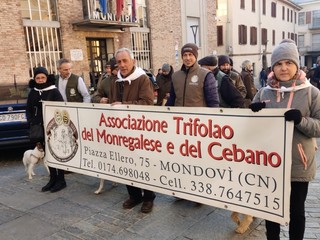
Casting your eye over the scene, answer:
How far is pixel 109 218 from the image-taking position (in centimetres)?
370

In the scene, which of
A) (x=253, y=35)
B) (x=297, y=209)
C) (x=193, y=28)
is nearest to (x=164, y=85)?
(x=297, y=209)

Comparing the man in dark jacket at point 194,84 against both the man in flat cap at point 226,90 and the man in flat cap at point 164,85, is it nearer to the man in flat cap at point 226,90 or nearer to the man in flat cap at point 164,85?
the man in flat cap at point 226,90

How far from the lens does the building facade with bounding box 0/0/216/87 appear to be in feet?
39.2

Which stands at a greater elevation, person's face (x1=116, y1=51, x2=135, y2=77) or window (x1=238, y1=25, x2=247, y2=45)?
window (x1=238, y1=25, x2=247, y2=45)

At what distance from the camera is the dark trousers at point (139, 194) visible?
3877 millimetres

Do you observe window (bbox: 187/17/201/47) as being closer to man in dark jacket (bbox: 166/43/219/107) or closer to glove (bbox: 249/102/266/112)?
man in dark jacket (bbox: 166/43/219/107)

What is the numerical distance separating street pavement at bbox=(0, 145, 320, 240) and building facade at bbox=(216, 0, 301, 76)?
85.6 feet

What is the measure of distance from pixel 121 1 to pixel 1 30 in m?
5.77

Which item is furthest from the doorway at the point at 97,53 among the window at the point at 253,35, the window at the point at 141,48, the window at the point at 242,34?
the window at the point at 253,35

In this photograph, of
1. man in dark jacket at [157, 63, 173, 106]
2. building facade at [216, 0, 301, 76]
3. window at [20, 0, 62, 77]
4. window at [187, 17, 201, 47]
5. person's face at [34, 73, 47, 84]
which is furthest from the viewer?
building facade at [216, 0, 301, 76]

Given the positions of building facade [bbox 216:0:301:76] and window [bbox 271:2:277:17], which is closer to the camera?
building facade [bbox 216:0:301:76]

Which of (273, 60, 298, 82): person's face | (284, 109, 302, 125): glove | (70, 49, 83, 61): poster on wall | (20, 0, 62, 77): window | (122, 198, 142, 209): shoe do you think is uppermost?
(20, 0, 62, 77): window

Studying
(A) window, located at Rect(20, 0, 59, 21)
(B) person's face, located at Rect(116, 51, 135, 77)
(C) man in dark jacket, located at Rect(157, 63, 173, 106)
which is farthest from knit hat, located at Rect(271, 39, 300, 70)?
(A) window, located at Rect(20, 0, 59, 21)

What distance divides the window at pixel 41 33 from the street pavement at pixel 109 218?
924cm
